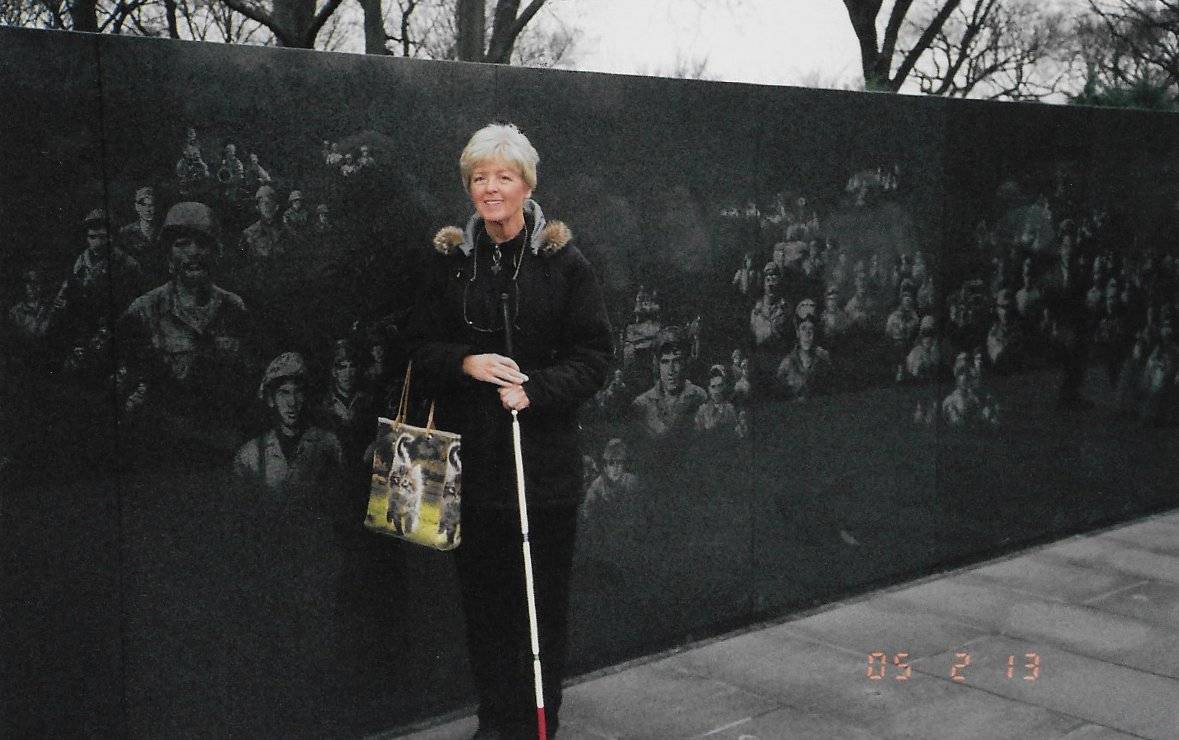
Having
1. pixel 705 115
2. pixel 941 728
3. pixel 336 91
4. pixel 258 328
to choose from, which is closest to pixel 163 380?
pixel 258 328

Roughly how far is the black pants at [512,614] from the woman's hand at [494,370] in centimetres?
53

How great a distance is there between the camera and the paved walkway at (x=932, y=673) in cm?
466

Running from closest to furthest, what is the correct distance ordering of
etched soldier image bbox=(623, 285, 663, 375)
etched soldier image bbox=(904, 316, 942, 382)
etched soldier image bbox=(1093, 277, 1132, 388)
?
etched soldier image bbox=(623, 285, 663, 375) < etched soldier image bbox=(904, 316, 942, 382) < etched soldier image bbox=(1093, 277, 1132, 388)

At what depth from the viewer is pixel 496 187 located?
4.05 metres

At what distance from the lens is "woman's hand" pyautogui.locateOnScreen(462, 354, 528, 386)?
4.01m

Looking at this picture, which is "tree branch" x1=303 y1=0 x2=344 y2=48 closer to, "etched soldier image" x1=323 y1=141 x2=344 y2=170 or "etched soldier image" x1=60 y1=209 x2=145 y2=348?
"etched soldier image" x1=323 y1=141 x2=344 y2=170

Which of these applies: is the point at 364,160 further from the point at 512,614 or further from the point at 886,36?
the point at 886,36

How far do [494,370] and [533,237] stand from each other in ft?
1.60

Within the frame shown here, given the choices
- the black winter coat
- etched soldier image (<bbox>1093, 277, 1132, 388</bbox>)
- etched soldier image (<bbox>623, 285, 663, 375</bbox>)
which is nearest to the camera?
the black winter coat

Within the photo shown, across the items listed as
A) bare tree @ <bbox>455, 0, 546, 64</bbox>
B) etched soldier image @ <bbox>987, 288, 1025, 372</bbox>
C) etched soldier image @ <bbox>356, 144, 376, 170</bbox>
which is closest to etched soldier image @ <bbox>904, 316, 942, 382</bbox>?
etched soldier image @ <bbox>987, 288, 1025, 372</bbox>

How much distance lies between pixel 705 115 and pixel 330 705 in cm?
285

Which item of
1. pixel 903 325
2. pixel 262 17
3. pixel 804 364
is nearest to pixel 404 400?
pixel 804 364

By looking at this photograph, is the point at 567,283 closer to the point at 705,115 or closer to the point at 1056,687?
the point at 705,115
